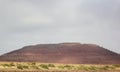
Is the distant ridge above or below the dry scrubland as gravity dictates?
above

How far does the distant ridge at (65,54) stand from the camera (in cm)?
9681

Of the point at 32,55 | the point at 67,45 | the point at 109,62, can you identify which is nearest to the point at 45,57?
the point at 32,55

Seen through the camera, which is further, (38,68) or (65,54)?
(65,54)

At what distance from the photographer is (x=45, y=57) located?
324 feet

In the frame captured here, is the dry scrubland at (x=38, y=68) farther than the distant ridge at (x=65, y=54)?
No

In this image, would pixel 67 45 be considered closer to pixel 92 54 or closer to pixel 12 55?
pixel 92 54

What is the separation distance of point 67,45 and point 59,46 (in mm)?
3400

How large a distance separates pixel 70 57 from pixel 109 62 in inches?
431

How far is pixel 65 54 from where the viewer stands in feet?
330

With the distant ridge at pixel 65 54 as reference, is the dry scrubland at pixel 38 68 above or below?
below

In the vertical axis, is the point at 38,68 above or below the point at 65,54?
below

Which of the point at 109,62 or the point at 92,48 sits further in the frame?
the point at 92,48

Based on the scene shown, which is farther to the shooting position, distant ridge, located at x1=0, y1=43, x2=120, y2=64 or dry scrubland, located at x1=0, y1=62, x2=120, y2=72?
distant ridge, located at x1=0, y1=43, x2=120, y2=64

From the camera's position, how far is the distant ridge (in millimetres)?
96812
